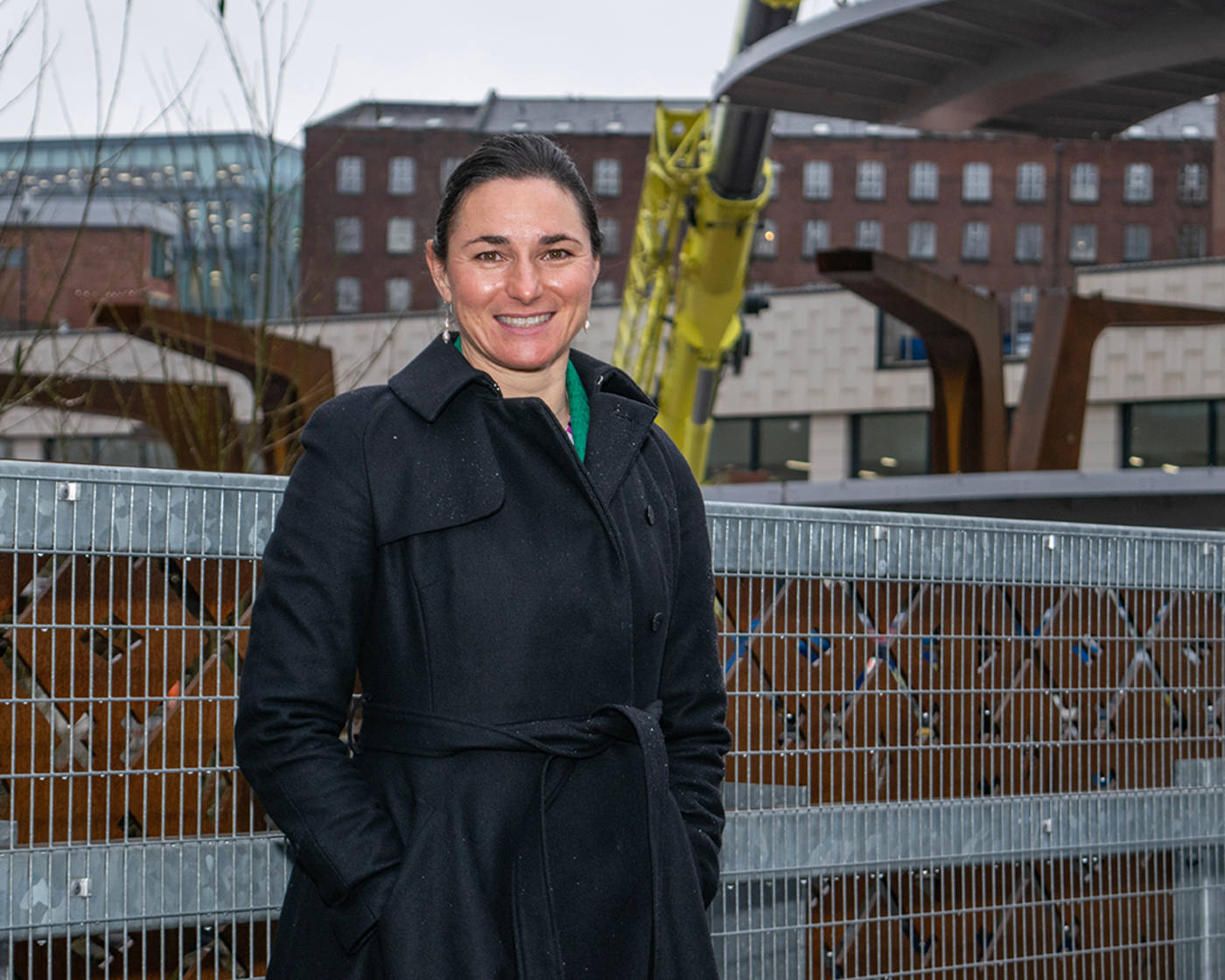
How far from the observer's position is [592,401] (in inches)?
112

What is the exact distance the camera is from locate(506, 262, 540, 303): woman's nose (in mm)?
2719

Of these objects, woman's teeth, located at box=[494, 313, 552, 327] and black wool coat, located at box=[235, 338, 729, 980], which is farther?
woman's teeth, located at box=[494, 313, 552, 327]

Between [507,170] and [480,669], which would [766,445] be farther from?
[480,669]

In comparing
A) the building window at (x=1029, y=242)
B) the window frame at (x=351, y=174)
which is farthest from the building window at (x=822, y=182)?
the window frame at (x=351, y=174)

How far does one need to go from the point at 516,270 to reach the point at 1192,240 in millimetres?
73532

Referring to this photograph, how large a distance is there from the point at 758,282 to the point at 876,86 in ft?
207

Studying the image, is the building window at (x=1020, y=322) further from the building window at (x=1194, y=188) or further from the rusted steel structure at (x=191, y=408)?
the building window at (x=1194, y=188)

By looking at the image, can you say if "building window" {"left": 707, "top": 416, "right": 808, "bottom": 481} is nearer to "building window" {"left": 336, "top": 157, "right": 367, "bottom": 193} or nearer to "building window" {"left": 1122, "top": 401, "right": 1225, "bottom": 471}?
"building window" {"left": 1122, "top": 401, "right": 1225, "bottom": 471}

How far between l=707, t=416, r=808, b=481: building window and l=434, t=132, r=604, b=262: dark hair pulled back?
143 feet

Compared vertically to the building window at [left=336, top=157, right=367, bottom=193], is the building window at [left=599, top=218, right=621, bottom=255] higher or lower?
lower

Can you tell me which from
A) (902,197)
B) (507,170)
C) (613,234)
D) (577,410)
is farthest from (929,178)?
(507,170)

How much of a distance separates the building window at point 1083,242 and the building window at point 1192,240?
356 centimetres

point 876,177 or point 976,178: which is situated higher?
point 876,177

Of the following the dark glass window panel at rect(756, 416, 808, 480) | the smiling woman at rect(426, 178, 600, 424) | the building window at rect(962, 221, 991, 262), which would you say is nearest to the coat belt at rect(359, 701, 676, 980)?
the smiling woman at rect(426, 178, 600, 424)
